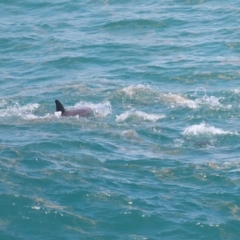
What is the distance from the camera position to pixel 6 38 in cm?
3266

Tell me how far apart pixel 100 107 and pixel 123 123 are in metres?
1.82

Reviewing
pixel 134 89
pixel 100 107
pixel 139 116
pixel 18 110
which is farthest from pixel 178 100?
pixel 18 110

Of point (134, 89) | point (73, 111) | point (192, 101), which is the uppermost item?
point (73, 111)

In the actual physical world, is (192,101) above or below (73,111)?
below

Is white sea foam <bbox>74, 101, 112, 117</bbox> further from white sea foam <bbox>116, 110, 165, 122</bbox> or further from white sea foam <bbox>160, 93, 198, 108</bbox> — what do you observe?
white sea foam <bbox>160, 93, 198, 108</bbox>

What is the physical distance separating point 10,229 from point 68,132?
19.9ft

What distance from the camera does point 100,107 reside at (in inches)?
902

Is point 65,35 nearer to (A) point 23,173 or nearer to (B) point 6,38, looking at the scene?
(B) point 6,38

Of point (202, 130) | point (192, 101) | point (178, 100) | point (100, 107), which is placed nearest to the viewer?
point (202, 130)

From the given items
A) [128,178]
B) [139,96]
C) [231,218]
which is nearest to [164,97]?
[139,96]

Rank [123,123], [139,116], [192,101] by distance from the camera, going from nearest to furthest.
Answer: [123,123] < [139,116] < [192,101]

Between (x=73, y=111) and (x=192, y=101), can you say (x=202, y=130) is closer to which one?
(x=192, y=101)

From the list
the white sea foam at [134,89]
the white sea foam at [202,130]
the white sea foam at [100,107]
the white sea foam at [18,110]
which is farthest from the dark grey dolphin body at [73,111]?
the white sea foam at [202,130]

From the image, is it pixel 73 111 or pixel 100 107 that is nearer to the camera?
pixel 73 111
